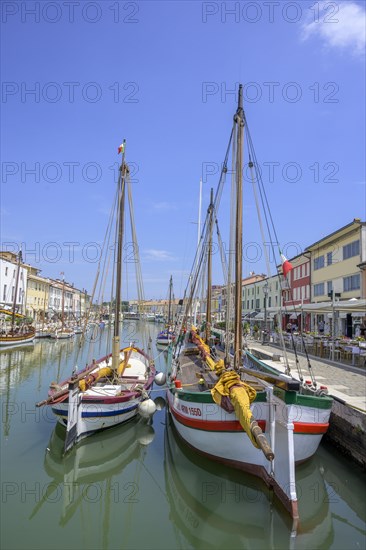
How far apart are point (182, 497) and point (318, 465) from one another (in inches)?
155

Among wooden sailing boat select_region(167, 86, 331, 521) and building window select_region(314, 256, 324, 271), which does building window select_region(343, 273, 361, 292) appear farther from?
wooden sailing boat select_region(167, 86, 331, 521)

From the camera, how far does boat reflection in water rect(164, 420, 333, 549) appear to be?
7375mm

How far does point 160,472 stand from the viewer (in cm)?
1044

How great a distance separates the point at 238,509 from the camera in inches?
326

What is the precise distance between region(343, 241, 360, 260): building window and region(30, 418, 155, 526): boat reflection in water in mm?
23371

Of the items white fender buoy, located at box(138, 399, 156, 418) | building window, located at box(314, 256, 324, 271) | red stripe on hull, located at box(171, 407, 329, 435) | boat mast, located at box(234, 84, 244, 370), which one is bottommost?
white fender buoy, located at box(138, 399, 156, 418)

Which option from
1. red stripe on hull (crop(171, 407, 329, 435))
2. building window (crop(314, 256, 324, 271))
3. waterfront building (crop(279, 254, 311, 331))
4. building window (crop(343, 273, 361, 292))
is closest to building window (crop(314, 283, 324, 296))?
waterfront building (crop(279, 254, 311, 331))

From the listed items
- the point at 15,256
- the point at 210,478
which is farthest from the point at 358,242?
the point at 15,256

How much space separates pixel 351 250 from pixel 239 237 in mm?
23200

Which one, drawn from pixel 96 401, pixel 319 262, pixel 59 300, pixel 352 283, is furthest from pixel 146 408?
pixel 59 300

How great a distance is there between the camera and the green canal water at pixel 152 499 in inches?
291

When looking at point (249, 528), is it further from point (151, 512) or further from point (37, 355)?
point (37, 355)

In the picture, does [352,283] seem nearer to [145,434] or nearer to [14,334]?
[145,434]

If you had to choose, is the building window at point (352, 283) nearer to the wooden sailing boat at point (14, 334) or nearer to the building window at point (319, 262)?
the building window at point (319, 262)
